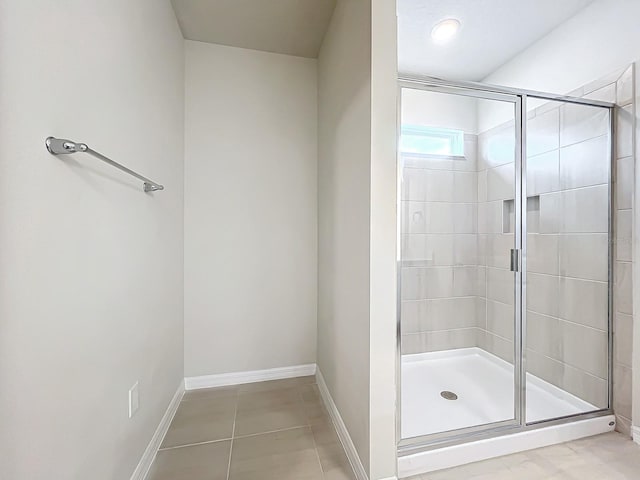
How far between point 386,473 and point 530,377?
1.23 meters

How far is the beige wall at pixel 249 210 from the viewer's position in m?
2.14

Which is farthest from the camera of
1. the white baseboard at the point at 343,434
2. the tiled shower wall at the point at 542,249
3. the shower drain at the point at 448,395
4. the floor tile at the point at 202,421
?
the shower drain at the point at 448,395

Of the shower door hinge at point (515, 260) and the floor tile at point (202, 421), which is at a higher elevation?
the shower door hinge at point (515, 260)

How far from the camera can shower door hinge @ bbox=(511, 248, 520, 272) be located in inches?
65.7

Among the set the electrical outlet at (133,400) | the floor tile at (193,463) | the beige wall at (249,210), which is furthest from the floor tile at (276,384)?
the electrical outlet at (133,400)

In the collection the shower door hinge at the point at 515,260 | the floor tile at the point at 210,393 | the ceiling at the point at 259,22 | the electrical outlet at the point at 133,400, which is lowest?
the floor tile at the point at 210,393

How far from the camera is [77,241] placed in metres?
0.87

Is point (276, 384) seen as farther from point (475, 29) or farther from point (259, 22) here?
point (475, 29)

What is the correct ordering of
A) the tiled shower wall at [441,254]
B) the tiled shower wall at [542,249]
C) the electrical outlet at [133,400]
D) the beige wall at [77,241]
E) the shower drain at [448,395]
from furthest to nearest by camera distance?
1. the tiled shower wall at [441,254]
2. the shower drain at [448,395]
3. the tiled shower wall at [542,249]
4. the electrical outlet at [133,400]
5. the beige wall at [77,241]

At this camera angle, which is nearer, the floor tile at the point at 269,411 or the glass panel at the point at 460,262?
the floor tile at the point at 269,411

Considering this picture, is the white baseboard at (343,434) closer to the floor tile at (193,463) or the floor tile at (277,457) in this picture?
the floor tile at (277,457)

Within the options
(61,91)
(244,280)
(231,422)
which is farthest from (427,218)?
(61,91)

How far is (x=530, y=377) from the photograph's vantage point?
1.81 m

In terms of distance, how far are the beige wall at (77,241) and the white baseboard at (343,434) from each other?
3.28 feet
